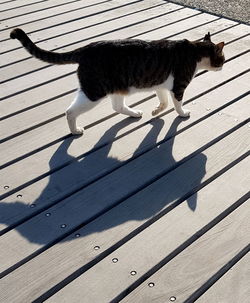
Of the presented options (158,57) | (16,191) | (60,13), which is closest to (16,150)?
(16,191)

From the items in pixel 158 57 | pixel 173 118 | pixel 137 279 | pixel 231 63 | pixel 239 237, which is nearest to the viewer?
pixel 137 279

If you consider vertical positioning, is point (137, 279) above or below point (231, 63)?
below

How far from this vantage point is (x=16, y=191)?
274cm

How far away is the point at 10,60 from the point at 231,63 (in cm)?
203

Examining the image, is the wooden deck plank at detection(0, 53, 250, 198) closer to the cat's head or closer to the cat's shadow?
the cat's shadow

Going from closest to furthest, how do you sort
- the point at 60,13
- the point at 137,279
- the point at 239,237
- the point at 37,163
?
the point at 137,279 → the point at 239,237 → the point at 37,163 → the point at 60,13

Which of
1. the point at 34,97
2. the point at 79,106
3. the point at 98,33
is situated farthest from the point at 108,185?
the point at 98,33

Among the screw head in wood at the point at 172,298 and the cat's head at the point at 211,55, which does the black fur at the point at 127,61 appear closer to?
the cat's head at the point at 211,55

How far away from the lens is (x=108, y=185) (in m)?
2.78

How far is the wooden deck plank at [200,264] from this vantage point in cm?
210

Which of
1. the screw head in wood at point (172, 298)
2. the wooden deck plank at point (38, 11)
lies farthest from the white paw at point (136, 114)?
the wooden deck plank at point (38, 11)

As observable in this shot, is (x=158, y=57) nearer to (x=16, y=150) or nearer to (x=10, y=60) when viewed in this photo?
(x=16, y=150)

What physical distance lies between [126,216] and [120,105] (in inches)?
42.2

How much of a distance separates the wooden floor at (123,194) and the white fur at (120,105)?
65 millimetres
